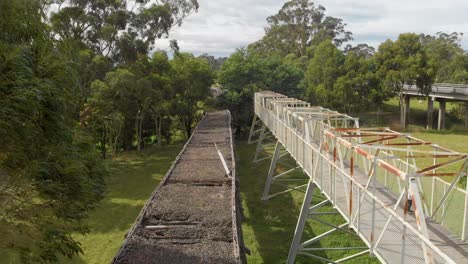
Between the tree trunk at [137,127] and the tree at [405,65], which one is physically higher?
the tree at [405,65]

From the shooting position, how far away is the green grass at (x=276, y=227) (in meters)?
12.3

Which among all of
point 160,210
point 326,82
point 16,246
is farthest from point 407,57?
point 16,246

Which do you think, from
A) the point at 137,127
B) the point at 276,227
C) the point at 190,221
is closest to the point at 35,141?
the point at 190,221

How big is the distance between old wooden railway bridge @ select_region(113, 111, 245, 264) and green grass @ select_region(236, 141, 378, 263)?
255 cm

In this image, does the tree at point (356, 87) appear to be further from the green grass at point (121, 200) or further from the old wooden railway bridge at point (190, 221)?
the old wooden railway bridge at point (190, 221)

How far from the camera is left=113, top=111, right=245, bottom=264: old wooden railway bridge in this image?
7.38m

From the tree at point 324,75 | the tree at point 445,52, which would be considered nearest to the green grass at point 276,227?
the tree at point 324,75

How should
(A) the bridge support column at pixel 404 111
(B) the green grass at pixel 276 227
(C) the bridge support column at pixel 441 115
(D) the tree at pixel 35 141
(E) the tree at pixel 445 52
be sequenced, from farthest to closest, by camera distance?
1. (E) the tree at pixel 445 52
2. (C) the bridge support column at pixel 441 115
3. (A) the bridge support column at pixel 404 111
4. (B) the green grass at pixel 276 227
5. (D) the tree at pixel 35 141

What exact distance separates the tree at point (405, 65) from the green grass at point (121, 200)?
17.9m

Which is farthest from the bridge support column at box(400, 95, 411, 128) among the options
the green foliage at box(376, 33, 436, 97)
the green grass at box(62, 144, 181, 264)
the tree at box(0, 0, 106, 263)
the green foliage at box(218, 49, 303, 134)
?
the tree at box(0, 0, 106, 263)

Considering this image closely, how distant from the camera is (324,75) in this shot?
105 ft

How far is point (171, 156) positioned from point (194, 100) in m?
4.87

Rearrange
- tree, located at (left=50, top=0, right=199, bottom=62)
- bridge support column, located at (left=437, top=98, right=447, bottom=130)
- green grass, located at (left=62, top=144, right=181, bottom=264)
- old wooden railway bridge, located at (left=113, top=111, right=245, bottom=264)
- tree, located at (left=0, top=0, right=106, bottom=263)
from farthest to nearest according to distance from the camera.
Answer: bridge support column, located at (left=437, top=98, right=447, bottom=130), tree, located at (left=50, top=0, right=199, bottom=62), green grass, located at (left=62, top=144, right=181, bottom=264), old wooden railway bridge, located at (left=113, top=111, right=245, bottom=264), tree, located at (left=0, top=0, right=106, bottom=263)

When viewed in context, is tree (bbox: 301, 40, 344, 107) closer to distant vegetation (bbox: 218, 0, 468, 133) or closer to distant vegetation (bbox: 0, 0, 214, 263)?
distant vegetation (bbox: 218, 0, 468, 133)
